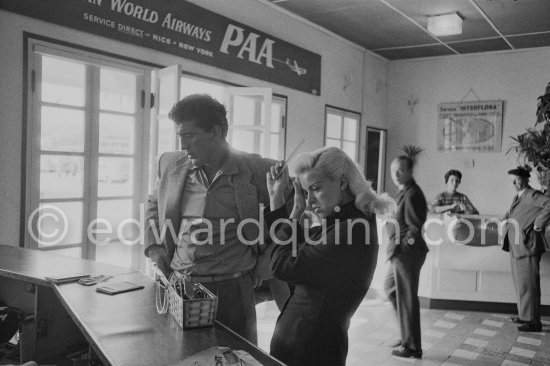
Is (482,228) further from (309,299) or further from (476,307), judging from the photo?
(309,299)

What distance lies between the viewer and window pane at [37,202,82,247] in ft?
12.5

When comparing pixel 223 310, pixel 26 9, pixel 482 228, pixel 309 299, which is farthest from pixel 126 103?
pixel 482 228

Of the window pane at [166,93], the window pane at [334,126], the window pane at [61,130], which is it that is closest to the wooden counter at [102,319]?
the window pane at [61,130]

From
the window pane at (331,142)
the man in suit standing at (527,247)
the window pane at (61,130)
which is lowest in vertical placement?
the man in suit standing at (527,247)

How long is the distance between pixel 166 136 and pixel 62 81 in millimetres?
1122

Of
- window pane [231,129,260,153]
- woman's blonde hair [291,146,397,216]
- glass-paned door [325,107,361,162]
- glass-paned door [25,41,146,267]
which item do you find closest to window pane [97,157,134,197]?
glass-paned door [25,41,146,267]

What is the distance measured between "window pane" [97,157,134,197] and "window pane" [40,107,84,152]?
0.85ft

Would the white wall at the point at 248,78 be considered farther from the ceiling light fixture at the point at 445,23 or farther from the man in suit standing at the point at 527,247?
the man in suit standing at the point at 527,247

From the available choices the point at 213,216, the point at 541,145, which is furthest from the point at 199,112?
the point at 541,145

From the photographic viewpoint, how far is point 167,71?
4.32m

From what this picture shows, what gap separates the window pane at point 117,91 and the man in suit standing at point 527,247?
12.9 ft

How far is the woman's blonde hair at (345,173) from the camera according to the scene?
198cm

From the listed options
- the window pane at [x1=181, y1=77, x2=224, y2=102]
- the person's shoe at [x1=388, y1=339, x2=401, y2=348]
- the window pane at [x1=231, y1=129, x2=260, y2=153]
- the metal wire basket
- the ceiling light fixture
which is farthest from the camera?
the ceiling light fixture

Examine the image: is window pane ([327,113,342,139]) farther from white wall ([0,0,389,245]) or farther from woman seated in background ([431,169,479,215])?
woman seated in background ([431,169,479,215])
